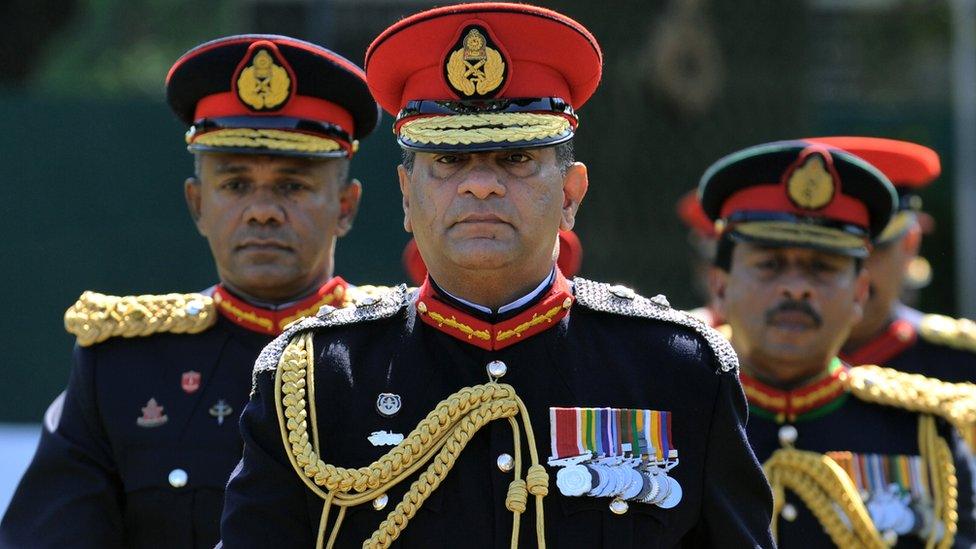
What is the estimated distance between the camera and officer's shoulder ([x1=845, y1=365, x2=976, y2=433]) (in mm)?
4645

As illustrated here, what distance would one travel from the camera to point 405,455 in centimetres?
316

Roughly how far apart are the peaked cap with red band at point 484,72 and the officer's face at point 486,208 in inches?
2.0

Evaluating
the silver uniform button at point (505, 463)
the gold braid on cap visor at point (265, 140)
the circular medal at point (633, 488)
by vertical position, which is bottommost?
the circular medal at point (633, 488)

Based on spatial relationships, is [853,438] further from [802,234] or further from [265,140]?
[265,140]

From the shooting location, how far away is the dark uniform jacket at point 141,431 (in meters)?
4.12

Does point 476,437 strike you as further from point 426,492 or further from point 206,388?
point 206,388

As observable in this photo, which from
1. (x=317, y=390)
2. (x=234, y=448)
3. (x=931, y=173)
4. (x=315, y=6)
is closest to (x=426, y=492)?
(x=317, y=390)

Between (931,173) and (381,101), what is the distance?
11.2ft

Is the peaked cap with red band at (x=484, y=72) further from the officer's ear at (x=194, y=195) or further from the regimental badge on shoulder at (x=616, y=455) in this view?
the officer's ear at (x=194, y=195)

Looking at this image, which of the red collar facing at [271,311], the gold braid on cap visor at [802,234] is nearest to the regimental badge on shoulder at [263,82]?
the red collar facing at [271,311]

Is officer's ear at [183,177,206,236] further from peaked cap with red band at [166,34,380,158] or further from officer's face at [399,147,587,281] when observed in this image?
officer's face at [399,147,587,281]

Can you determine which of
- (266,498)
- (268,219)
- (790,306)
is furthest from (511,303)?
(790,306)

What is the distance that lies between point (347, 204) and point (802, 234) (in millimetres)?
1332

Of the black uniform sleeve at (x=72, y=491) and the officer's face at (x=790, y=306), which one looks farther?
the officer's face at (x=790, y=306)
